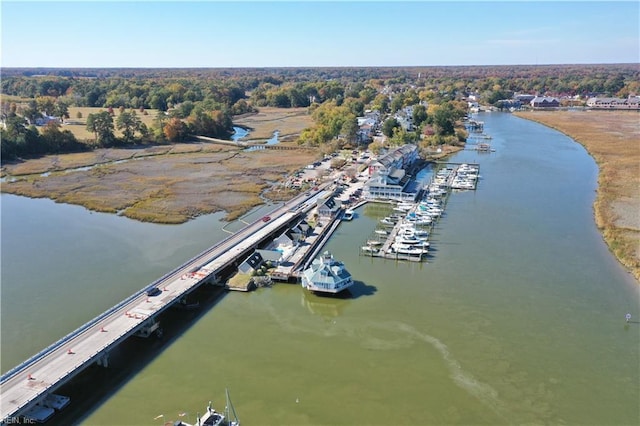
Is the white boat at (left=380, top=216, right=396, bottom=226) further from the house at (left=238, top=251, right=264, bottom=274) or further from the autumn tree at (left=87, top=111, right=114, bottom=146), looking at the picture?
the autumn tree at (left=87, top=111, right=114, bottom=146)

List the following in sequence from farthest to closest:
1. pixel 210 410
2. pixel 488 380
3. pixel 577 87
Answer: pixel 577 87
pixel 488 380
pixel 210 410

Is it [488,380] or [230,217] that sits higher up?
[230,217]

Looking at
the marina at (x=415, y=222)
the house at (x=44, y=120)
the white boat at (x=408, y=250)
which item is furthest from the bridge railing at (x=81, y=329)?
the house at (x=44, y=120)

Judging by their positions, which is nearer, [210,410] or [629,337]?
[210,410]

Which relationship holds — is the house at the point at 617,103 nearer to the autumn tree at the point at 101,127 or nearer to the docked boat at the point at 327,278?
the autumn tree at the point at 101,127

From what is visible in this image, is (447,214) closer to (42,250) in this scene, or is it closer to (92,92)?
(42,250)

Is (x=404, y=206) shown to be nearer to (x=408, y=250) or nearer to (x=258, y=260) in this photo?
(x=408, y=250)

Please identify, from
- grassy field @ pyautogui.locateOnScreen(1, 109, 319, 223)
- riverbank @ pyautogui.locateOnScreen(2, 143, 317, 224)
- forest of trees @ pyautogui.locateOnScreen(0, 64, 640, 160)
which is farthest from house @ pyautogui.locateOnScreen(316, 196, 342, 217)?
forest of trees @ pyautogui.locateOnScreen(0, 64, 640, 160)

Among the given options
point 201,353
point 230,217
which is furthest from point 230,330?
point 230,217
